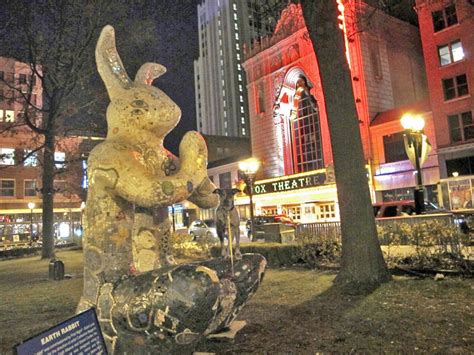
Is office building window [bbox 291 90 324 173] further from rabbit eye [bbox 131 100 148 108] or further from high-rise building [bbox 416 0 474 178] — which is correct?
rabbit eye [bbox 131 100 148 108]

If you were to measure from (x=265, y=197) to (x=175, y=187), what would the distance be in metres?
31.7

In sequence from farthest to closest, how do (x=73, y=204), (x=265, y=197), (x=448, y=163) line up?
(x=73, y=204) → (x=265, y=197) → (x=448, y=163)

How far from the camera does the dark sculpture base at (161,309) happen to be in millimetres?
2723

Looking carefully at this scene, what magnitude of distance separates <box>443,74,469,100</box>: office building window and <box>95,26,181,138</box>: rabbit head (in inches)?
1025

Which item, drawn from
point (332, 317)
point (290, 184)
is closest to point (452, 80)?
point (290, 184)

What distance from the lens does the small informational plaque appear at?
84.3 inches

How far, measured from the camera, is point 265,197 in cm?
3450

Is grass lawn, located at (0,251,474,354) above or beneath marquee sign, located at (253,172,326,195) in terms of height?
beneath

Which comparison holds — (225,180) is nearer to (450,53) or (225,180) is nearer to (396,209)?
(450,53)

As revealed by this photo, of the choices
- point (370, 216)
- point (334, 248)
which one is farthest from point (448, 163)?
point (370, 216)

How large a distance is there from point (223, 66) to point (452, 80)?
7750 centimetres

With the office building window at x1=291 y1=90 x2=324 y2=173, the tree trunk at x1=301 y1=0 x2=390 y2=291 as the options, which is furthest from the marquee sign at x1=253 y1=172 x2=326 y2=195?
the tree trunk at x1=301 y1=0 x2=390 y2=291

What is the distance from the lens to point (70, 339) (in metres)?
2.42

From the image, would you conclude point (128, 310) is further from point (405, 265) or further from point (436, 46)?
point (436, 46)
